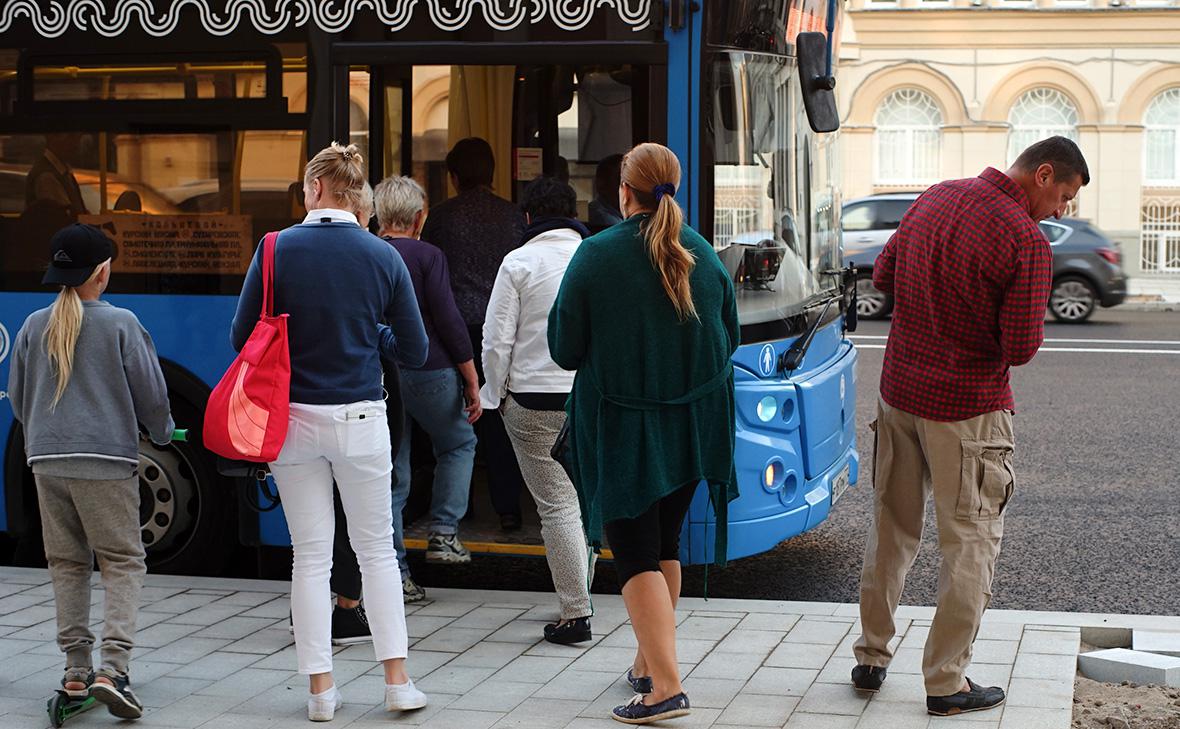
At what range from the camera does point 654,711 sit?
5020mm

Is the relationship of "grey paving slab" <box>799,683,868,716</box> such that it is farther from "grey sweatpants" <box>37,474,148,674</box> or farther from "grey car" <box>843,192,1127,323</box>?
"grey car" <box>843,192,1127,323</box>

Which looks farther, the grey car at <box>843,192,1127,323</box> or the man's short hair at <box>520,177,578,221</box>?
the grey car at <box>843,192,1127,323</box>

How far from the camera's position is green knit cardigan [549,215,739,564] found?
4910 mm

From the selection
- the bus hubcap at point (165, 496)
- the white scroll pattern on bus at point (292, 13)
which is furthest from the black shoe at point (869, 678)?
the bus hubcap at point (165, 496)

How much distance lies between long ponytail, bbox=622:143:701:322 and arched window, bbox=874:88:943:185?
101 feet

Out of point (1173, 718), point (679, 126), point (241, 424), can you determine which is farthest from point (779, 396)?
point (241, 424)

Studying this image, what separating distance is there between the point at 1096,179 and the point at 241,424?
1225 inches

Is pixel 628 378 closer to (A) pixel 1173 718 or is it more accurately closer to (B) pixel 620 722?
(B) pixel 620 722

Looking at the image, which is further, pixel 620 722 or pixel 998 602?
pixel 998 602

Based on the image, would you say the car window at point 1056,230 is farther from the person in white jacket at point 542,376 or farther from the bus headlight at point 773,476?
the person in white jacket at point 542,376

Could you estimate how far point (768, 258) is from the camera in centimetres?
676

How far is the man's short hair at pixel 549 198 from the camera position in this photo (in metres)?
6.13

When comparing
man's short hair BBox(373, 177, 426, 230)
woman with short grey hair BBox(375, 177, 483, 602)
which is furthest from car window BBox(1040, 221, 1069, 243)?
man's short hair BBox(373, 177, 426, 230)

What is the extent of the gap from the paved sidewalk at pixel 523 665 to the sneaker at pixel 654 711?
7cm
